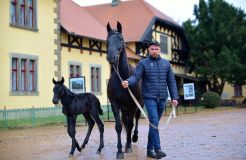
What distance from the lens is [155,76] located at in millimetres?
8547

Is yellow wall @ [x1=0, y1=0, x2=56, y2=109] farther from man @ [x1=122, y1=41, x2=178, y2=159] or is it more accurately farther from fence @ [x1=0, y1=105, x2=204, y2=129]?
man @ [x1=122, y1=41, x2=178, y2=159]

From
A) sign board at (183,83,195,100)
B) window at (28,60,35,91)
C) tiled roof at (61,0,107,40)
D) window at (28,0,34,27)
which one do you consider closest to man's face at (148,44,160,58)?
window at (28,60,35,91)

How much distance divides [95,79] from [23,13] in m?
8.90

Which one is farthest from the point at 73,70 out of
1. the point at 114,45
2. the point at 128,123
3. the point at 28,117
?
Answer: the point at 114,45

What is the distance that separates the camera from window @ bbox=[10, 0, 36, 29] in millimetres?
24531

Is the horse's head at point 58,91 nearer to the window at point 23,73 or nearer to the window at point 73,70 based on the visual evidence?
the window at point 23,73

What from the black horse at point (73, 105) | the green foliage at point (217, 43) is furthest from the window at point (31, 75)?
the green foliage at point (217, 43)

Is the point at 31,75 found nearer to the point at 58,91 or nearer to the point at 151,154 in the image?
the point at 58,91

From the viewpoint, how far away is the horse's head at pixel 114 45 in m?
8.51

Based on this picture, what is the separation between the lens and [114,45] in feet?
28.7

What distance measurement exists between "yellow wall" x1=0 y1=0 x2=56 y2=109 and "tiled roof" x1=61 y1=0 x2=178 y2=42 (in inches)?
79.0

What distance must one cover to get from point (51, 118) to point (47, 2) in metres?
7.18

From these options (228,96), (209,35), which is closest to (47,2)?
(209,35)

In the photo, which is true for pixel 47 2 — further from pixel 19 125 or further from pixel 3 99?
pixel 19 125
